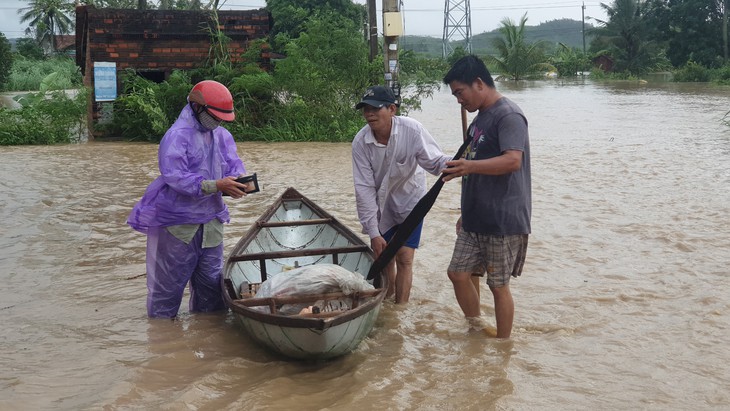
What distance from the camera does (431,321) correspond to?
17.5 ft

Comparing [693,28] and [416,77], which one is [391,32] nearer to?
[416,77]

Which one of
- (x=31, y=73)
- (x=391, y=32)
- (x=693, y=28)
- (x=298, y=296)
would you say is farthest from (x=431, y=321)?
(x=693, y=28)

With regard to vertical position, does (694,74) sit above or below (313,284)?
above

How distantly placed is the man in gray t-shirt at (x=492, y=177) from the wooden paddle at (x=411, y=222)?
0.60ft

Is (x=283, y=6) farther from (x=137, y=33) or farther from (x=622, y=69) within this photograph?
(x=622, y=69)

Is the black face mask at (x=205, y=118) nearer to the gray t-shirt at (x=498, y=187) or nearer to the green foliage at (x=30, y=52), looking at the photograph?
the gray t-shirt at (x=498, y=187)

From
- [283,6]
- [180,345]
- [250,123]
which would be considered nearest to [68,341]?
[180,345]

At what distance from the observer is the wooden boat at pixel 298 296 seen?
404cm

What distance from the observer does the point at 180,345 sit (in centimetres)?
479

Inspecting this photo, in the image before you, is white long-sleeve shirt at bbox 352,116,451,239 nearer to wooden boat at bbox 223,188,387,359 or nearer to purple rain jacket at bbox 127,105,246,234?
wooden boat at bbox 223,188,387,359

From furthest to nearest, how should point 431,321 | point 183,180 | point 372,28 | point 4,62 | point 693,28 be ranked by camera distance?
point 693,28 < point 4,62 < point 372,28 < point 431,321 < point 183,180

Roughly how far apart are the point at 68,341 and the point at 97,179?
22.7ft

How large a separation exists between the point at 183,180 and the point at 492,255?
1892mm

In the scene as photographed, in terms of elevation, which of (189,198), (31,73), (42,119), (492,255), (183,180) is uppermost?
(31,73)
